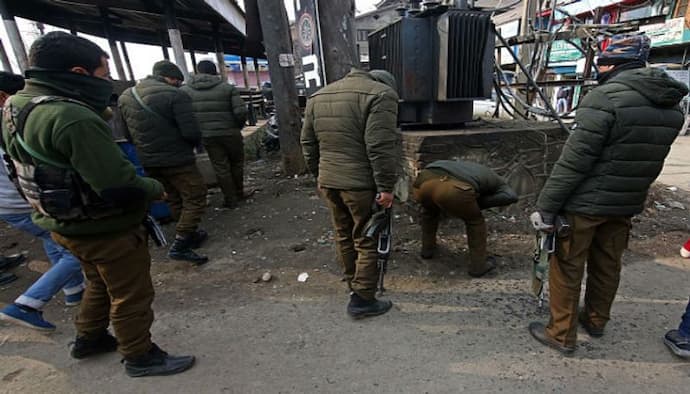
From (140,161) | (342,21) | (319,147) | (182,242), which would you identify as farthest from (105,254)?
(342,21)

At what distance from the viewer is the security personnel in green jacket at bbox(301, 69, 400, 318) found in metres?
2.31

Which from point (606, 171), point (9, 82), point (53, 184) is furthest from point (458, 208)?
point (9, 82)

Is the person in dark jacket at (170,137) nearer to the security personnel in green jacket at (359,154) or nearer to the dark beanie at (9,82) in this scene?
the dark beanie at (9,82)

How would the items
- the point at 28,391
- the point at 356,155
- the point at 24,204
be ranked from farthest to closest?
the point at 24,204 → the point at 356,155 → the point at 28,391

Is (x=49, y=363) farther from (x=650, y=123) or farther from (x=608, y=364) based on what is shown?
(x=650, y=123)

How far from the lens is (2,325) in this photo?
8.52ft

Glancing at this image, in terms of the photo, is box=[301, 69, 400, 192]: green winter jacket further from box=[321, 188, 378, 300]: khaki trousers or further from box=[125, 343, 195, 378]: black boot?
box=[125, 343, 195, 378]: black boot

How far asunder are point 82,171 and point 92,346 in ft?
4.07

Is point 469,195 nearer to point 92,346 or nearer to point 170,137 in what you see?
point 92,346

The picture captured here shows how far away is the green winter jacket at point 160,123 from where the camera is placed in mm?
3461

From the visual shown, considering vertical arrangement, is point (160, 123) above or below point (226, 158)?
above

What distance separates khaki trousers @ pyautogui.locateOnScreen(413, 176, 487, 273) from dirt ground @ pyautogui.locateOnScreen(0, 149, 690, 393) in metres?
0.26

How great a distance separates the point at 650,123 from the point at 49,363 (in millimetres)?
3692

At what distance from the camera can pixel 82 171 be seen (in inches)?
63.9
